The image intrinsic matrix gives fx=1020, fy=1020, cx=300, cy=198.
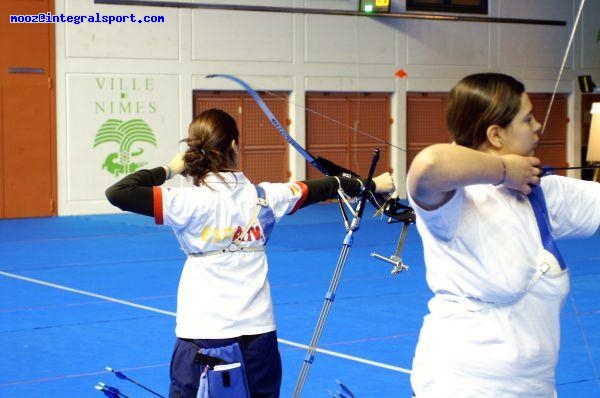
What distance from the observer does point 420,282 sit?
10.2m

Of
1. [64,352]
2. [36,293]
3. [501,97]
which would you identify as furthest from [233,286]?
[36,293]

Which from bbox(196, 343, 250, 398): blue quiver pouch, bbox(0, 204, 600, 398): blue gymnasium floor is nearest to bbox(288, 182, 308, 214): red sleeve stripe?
bbox(196, 343, 250, 398): blue quiver pouch

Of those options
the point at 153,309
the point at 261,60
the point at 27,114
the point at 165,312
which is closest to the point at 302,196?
the point at 165,312

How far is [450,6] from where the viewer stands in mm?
21453

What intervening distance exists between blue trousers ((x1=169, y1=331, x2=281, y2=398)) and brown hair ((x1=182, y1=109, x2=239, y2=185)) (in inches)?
24.1

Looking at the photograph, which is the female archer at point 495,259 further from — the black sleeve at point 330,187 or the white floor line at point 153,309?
the white floor line at point 153,309

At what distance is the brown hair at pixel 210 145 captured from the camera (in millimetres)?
3742

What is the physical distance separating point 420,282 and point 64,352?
4251 millimetres

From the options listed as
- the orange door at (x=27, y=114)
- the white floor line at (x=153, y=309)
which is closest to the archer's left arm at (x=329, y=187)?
the white floor line at (x=153, y=309)

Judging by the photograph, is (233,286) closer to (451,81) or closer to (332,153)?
(332,153)

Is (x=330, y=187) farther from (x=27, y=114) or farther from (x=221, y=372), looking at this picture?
(x=27, y=114)

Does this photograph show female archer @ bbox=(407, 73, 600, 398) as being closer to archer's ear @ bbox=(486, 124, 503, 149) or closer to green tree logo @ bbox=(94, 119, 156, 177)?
archer's ear @ bbox=(486, 124, 503, 149)

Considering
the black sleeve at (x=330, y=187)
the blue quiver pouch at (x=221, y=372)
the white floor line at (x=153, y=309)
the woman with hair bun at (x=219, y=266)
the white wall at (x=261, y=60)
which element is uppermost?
the white wall at (x=261, y=60)

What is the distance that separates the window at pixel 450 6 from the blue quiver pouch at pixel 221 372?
17976 millimetres
